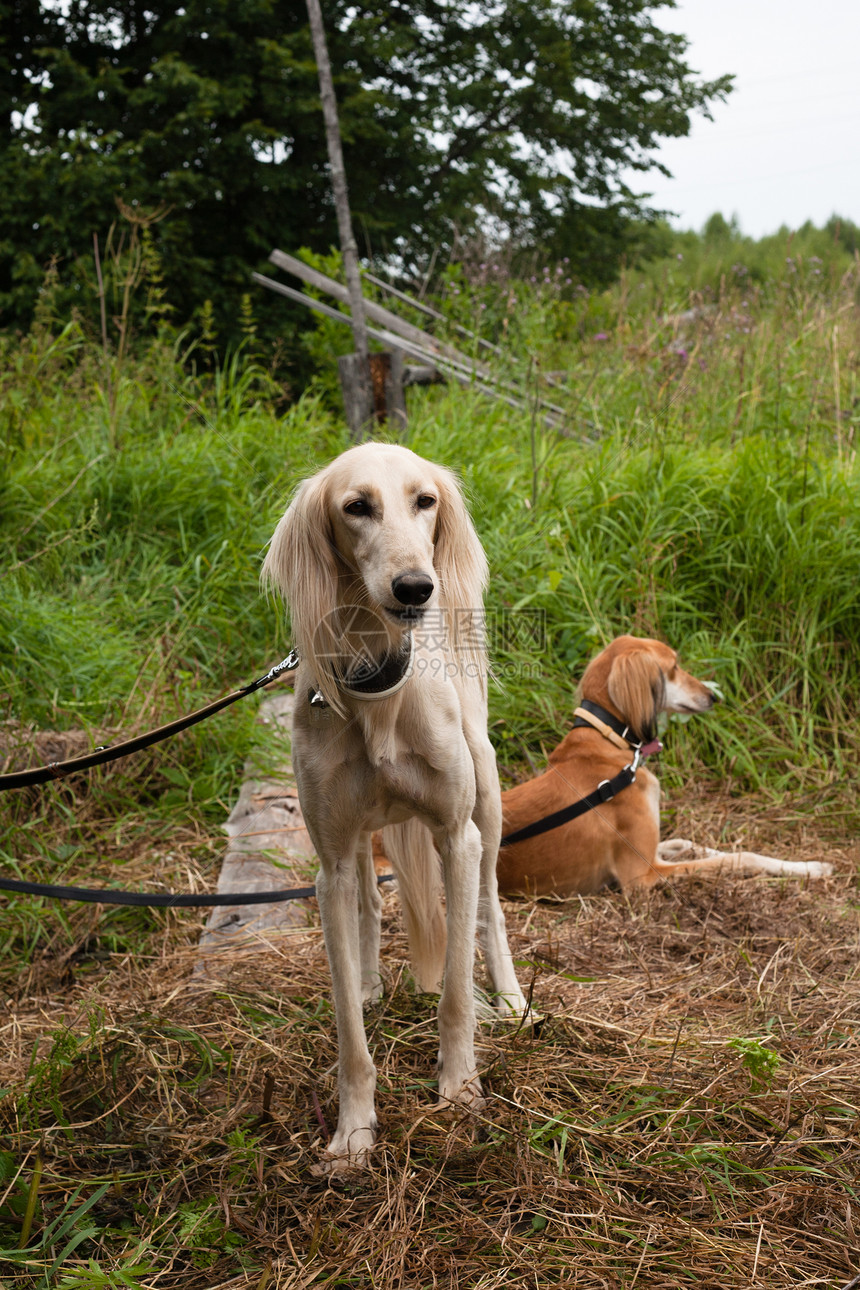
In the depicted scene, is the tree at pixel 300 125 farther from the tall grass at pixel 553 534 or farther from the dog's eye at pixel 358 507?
the dog's eye at pixel 358 507

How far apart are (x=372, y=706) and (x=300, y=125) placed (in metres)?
14.1

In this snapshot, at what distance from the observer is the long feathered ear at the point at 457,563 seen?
6.61ft

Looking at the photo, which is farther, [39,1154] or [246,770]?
[246,770]

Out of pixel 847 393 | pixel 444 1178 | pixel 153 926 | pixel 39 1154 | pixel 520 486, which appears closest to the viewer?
pixel 444 1178

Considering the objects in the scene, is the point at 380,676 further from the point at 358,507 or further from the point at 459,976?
the point at 459,976

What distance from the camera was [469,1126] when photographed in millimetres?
1938

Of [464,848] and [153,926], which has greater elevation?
[464,848]

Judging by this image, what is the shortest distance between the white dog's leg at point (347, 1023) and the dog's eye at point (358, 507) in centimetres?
73

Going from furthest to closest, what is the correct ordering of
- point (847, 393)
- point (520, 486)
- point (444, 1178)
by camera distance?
point (847, 393) < point (520, 486) < point (444, 1178)

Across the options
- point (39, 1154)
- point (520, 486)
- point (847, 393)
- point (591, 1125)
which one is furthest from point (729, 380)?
point (39, 1154)

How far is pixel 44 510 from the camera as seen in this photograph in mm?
4551

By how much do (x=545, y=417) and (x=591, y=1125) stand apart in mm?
4520

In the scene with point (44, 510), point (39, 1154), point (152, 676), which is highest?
point (44, 510)

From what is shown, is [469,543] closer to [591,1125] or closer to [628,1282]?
[591,1125]
